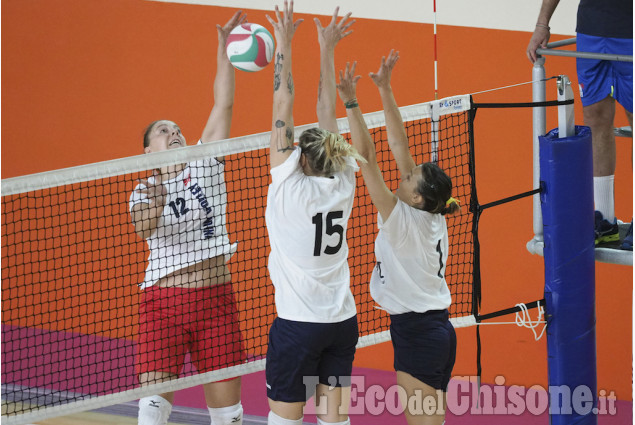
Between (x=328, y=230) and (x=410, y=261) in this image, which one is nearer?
(x=328, y=230)

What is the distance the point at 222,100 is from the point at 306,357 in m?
1.59

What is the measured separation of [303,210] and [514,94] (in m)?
3.12

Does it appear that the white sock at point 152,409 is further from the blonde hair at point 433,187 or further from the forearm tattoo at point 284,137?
the blonde hair at point 433,187

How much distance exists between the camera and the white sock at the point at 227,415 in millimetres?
4387

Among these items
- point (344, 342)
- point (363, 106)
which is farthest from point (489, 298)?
point (344, 342)

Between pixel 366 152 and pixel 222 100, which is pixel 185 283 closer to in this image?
pixel 222 100

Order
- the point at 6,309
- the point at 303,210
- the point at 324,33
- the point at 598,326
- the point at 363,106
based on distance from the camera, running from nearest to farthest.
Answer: the point at 303,210 < the point at 324,33 < the point at 598,326 < the point at 363,106 < the point at 6,309

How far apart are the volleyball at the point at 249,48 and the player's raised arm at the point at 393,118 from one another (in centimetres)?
59

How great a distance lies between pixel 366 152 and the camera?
3943 mm

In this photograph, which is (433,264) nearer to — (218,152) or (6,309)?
(218,152)

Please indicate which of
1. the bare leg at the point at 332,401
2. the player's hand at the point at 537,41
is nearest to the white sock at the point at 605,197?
the player's hand at the point at 537,41

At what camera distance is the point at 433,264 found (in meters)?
4.11

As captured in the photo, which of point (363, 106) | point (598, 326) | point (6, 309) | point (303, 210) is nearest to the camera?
point (303, 210)

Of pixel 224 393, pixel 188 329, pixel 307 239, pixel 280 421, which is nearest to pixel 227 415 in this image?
pixel 224 393
